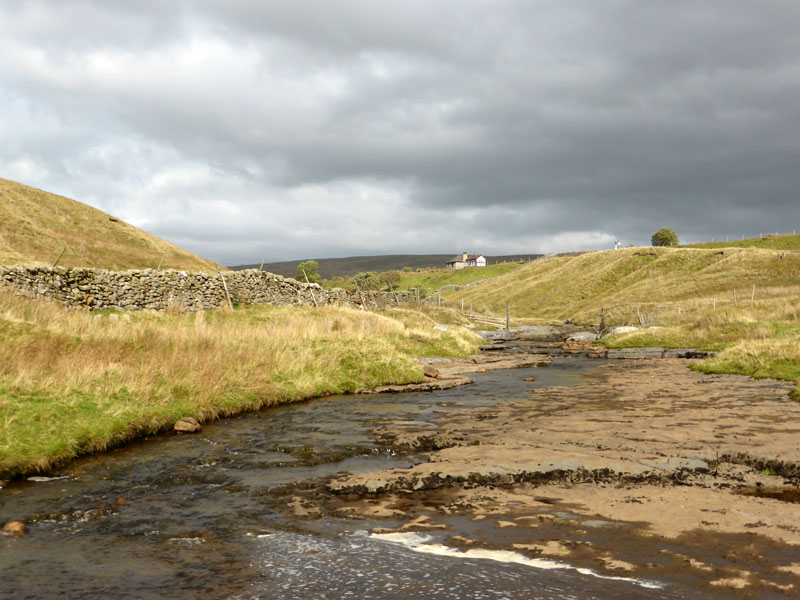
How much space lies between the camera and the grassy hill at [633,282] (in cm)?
6475

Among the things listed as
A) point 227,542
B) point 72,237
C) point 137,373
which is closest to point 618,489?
point 227,542

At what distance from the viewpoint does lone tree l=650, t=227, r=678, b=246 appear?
130 m

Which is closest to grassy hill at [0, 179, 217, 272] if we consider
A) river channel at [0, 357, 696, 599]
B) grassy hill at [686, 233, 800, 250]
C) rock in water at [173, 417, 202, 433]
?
rock in water at [173, 417, 202, 433]

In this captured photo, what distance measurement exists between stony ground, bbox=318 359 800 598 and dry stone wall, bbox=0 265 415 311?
17710 mm

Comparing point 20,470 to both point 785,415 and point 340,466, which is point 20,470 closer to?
point 340,466

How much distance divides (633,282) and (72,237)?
73.1m

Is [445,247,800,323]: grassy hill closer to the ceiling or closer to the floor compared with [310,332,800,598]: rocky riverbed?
closer to the ceiling

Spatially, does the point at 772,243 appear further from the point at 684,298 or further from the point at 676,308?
the point at 676,308

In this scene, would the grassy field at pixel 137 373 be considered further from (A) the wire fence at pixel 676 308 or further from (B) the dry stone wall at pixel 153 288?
(A) the wire fence at pixel 676 308

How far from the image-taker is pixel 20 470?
806 cm

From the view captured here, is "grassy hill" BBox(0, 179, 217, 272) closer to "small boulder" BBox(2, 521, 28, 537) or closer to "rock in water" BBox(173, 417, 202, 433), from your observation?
"rock in water" BBox(173, 417, 202, 433)

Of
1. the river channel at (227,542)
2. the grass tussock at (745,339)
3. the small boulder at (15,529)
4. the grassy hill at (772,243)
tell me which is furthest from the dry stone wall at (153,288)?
the grassy hill at (772,243)

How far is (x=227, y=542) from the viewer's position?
18.5ft

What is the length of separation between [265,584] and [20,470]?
5.37 metres
